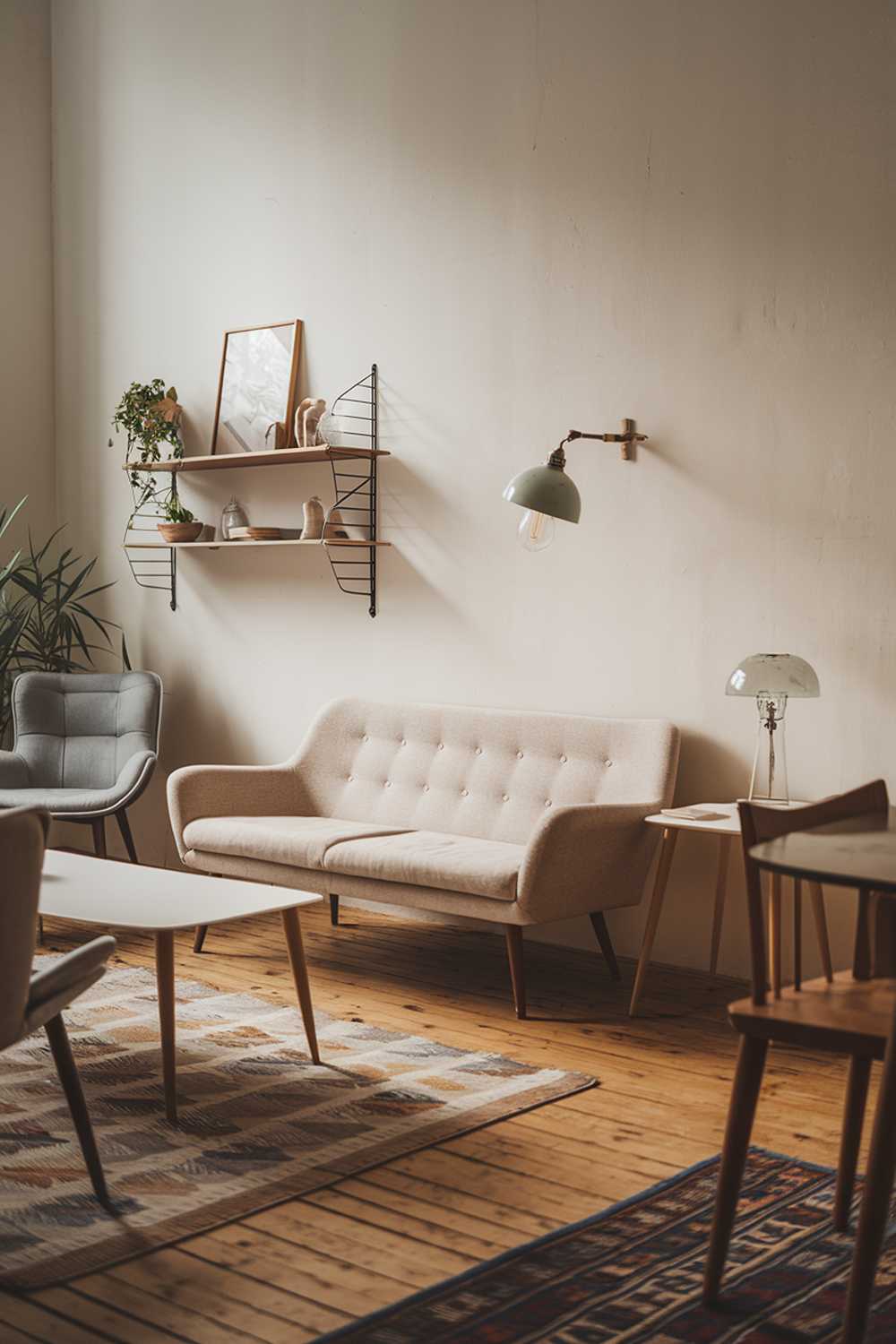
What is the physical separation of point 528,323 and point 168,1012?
→ 278cm

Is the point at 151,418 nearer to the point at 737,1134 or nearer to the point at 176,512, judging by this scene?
the point at 176,512

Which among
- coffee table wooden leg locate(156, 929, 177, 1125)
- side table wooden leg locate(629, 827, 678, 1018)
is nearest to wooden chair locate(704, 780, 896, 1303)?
coffee table wooden leg locate(156, 929, 177, 1125)

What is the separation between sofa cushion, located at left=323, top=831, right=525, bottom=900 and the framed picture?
1.88 metres

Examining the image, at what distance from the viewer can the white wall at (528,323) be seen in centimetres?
422

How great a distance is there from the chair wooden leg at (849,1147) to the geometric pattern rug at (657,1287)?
0.04 m

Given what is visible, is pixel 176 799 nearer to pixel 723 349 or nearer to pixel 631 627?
pixel 631 627

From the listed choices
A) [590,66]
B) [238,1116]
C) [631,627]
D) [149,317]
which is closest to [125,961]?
[238,1116]

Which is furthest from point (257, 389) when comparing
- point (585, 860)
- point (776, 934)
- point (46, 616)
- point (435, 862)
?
point (776, 934)

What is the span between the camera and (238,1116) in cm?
319

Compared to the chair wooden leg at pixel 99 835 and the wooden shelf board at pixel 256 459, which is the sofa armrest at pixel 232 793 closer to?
the chair wooden leg at pixel 99 835

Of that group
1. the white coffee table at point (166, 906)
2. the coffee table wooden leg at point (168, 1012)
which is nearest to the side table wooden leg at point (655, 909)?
the white coffee table at point (166, 906)

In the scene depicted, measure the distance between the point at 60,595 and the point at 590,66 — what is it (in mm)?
3292

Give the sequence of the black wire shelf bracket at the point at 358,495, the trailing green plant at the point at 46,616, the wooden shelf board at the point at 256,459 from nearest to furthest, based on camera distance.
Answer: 1. the wooden shelf board at the point at 256,459
2. the black wire shelf bracket at the point at 358,495
3. the trailing green plant at the point at 46,616

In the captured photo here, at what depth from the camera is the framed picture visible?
18.5 feet
